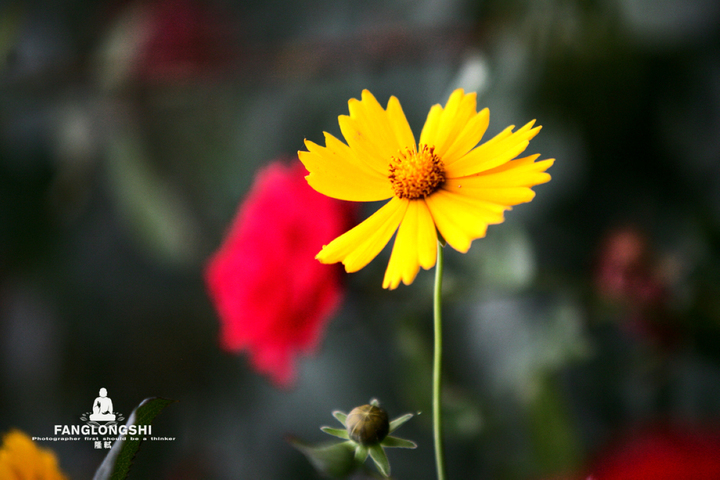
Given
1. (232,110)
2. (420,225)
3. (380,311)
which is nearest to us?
(420,225)

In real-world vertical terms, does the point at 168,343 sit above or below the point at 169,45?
below

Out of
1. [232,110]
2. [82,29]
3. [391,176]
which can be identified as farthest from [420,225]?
[82,29]

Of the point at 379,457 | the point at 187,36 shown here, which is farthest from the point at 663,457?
the point at 187,36

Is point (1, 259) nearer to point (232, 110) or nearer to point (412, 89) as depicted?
point (232, 110)

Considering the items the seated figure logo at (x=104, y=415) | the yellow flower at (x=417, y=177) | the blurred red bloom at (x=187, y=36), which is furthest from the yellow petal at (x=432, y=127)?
the blurred red bloom at (x=187, y=36)

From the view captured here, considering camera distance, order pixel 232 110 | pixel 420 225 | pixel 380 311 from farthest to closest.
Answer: pixel 232 110, pixel 380 311, pixel 420 225

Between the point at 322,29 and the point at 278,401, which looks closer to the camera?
the point at 278,401
